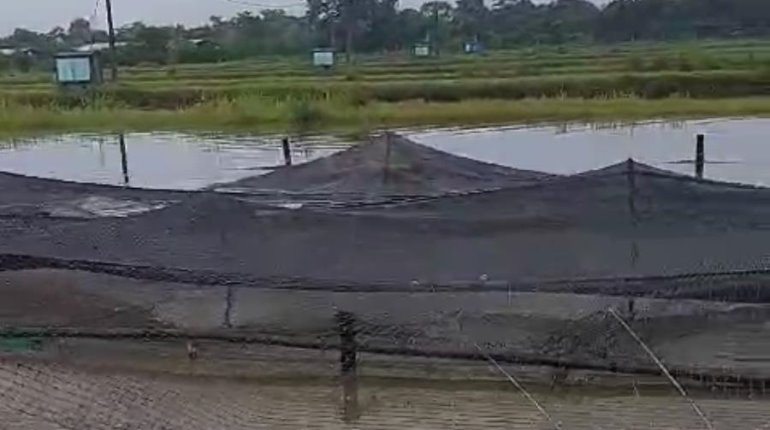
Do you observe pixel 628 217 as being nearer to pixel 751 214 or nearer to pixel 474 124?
pixel 751 214

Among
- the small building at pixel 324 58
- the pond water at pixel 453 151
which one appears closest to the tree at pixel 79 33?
the small building at pixel 324 58

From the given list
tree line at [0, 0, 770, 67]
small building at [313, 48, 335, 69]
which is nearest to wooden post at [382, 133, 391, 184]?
small building at [313, 48, 335, 69]

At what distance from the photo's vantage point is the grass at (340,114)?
22.0 meters

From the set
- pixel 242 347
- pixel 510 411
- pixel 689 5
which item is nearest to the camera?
pixel 510 411

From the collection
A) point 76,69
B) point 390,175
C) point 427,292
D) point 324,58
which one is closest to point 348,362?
point 427,292

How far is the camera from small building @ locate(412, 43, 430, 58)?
4258 centimetres

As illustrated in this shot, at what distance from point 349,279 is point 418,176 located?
2778 millimetres

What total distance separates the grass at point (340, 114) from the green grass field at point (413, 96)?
0.02 metres

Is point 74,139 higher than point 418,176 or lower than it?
lower

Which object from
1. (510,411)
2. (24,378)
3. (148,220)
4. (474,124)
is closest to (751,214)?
(510,411)

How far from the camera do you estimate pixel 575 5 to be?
46406 mm

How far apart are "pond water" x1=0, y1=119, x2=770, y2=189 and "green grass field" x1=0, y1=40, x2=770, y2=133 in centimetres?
138

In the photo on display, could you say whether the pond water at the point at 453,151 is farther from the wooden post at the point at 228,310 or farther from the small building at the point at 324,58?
the small building at the point at 324,58

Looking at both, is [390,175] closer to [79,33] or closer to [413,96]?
[413,96]
